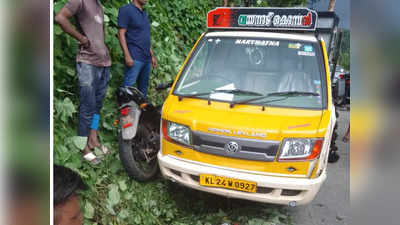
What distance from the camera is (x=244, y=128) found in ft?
9.57

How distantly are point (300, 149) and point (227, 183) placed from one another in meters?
0.72

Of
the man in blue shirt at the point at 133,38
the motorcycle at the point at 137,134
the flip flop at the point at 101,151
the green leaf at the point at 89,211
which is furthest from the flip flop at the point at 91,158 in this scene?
the man in blue shirt at the point at 133,38

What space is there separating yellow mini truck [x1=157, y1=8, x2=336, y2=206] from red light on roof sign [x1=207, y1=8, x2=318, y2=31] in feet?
0.04

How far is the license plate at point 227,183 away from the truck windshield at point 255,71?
81cm

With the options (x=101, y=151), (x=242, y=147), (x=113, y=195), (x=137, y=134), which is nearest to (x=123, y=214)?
(x=113, y=195)

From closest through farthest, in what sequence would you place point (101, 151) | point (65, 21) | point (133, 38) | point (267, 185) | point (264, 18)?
point (267, 185), point (65, 21), point (101, 151), point (264, 18), point (133, 38)

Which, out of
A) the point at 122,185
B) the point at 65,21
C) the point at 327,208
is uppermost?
the point at 65,21

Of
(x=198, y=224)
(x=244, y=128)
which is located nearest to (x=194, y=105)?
(x=244, y=128)

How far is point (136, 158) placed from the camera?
3.69 m

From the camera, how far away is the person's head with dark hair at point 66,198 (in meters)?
2.54

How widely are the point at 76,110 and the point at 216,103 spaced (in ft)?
5.09

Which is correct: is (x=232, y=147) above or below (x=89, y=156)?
above

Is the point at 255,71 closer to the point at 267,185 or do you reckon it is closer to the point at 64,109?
the point at 267,185

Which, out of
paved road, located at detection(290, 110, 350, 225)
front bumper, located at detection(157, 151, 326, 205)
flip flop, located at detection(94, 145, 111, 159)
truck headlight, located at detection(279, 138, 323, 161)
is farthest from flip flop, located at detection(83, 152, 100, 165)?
paved road, located at detection(290, 110, 350, 225)
